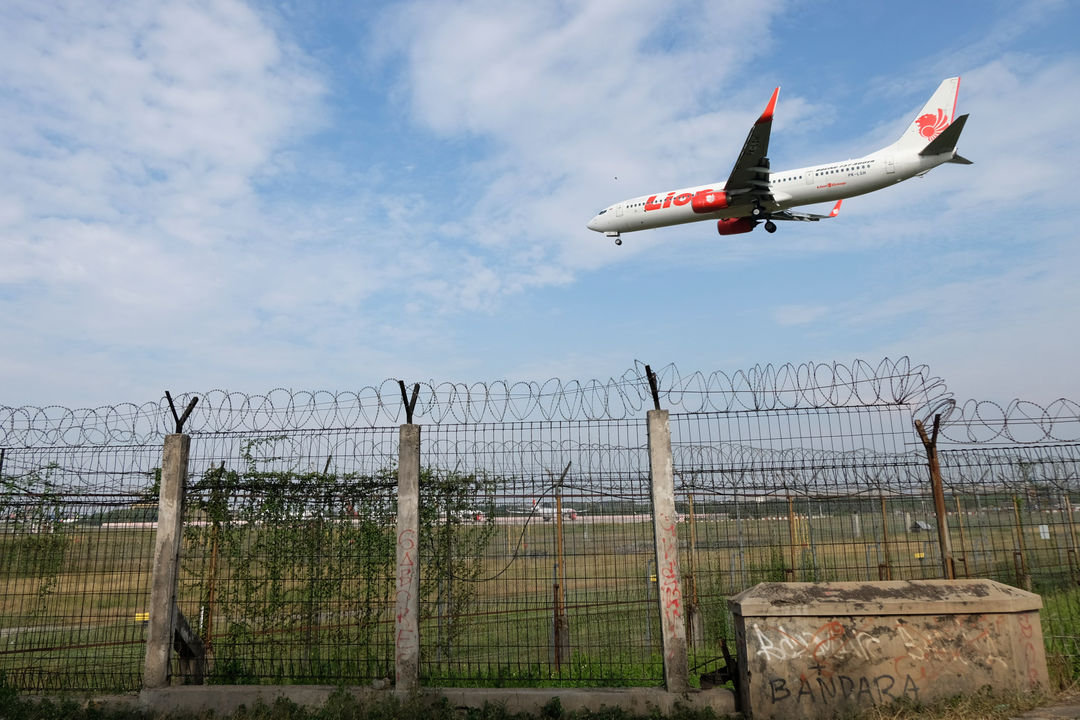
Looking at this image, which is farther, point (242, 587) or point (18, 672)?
point (242, 587)

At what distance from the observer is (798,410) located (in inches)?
296

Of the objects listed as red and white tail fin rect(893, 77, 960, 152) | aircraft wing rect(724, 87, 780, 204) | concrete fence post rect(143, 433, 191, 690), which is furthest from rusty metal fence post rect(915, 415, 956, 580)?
red and white tail fin rect(893, 77, 960, 152)

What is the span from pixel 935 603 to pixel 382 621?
5766 millimetres

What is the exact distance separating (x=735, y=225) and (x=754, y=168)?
13.5 ft

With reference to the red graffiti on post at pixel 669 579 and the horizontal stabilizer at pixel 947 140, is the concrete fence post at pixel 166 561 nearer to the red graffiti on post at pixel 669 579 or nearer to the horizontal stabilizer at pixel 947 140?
the red graffiti on post at pixel 669 579

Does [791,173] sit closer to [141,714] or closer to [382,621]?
[382,621]

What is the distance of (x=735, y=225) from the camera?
82.8 feet

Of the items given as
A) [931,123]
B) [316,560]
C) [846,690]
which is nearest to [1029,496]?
[846,690]

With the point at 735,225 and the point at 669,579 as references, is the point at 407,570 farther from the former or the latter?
the point at 735,225

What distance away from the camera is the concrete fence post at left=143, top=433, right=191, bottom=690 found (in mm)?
7785

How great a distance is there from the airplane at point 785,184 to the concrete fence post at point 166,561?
16914mm

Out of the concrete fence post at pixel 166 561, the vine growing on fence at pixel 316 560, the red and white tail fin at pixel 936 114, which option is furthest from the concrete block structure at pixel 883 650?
the red and white tail fin at pixel 936 114

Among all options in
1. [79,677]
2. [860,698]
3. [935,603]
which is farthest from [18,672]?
[935,603]

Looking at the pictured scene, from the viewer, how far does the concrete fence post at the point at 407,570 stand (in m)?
7.35
